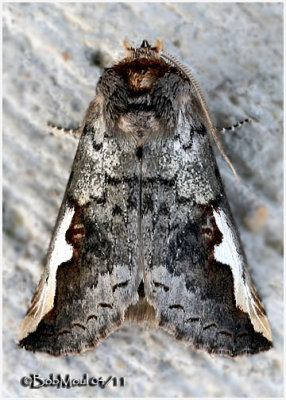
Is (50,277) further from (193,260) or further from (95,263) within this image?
(193,260)

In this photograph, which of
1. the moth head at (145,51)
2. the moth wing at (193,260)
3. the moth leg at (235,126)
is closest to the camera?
the moth wing at (193,260)

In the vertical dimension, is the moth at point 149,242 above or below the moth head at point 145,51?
below

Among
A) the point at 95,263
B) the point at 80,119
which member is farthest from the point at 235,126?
the point at 95,263

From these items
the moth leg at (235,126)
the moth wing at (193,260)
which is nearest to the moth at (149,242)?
the moth wing at (193,260)

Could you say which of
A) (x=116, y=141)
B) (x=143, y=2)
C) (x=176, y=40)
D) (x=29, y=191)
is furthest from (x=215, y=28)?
(x=29, y=191)

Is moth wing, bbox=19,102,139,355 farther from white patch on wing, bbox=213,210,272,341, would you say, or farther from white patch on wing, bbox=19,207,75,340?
white patch on wing, bbox=213,210,272,341

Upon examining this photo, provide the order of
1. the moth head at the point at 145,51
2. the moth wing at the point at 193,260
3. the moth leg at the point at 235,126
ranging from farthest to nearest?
the moth leg at the point at 235,126 < the moth head at the point at 145,51 < the moth wing at the point at 193,260

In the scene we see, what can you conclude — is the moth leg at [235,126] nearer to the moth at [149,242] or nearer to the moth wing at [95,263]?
the moth at [149,242]
